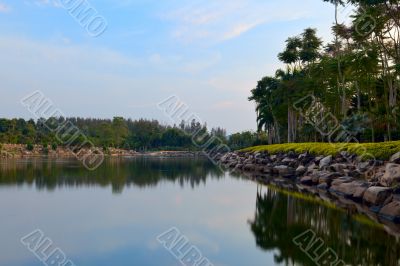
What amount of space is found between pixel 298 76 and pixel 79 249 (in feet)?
135

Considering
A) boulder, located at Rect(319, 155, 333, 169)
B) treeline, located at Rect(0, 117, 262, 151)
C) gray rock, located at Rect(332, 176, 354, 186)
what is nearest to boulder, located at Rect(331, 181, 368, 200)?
gray rock, located at Rect(332, 176, 354, 186)

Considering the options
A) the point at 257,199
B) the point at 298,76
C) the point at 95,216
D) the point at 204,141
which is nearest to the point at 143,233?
the point at 95,216

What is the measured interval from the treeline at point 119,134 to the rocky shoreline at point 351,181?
52.9 m

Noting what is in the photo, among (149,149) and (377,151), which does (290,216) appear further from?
(149,149)

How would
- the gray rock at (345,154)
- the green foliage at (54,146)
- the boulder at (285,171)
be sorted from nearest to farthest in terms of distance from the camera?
the gray rock at (345,154)
the boulder at (285,171)
the green foliage at (54,146)

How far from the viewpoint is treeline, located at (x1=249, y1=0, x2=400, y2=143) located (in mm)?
26141

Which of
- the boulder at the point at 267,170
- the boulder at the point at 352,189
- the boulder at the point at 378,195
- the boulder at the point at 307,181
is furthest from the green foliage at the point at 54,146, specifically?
the boulder at the point at 378,195

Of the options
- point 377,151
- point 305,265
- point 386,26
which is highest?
point 386,26

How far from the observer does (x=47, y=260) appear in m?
7.66

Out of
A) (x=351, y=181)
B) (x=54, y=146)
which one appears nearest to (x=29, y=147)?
(x=54, y=146)

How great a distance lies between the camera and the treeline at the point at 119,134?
3334 inches

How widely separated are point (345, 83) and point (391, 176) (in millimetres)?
25804

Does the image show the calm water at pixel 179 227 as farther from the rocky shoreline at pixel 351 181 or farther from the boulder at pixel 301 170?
the boulder at pixel 301 170

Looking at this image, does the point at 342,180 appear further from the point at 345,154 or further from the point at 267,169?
the point at 267,169
